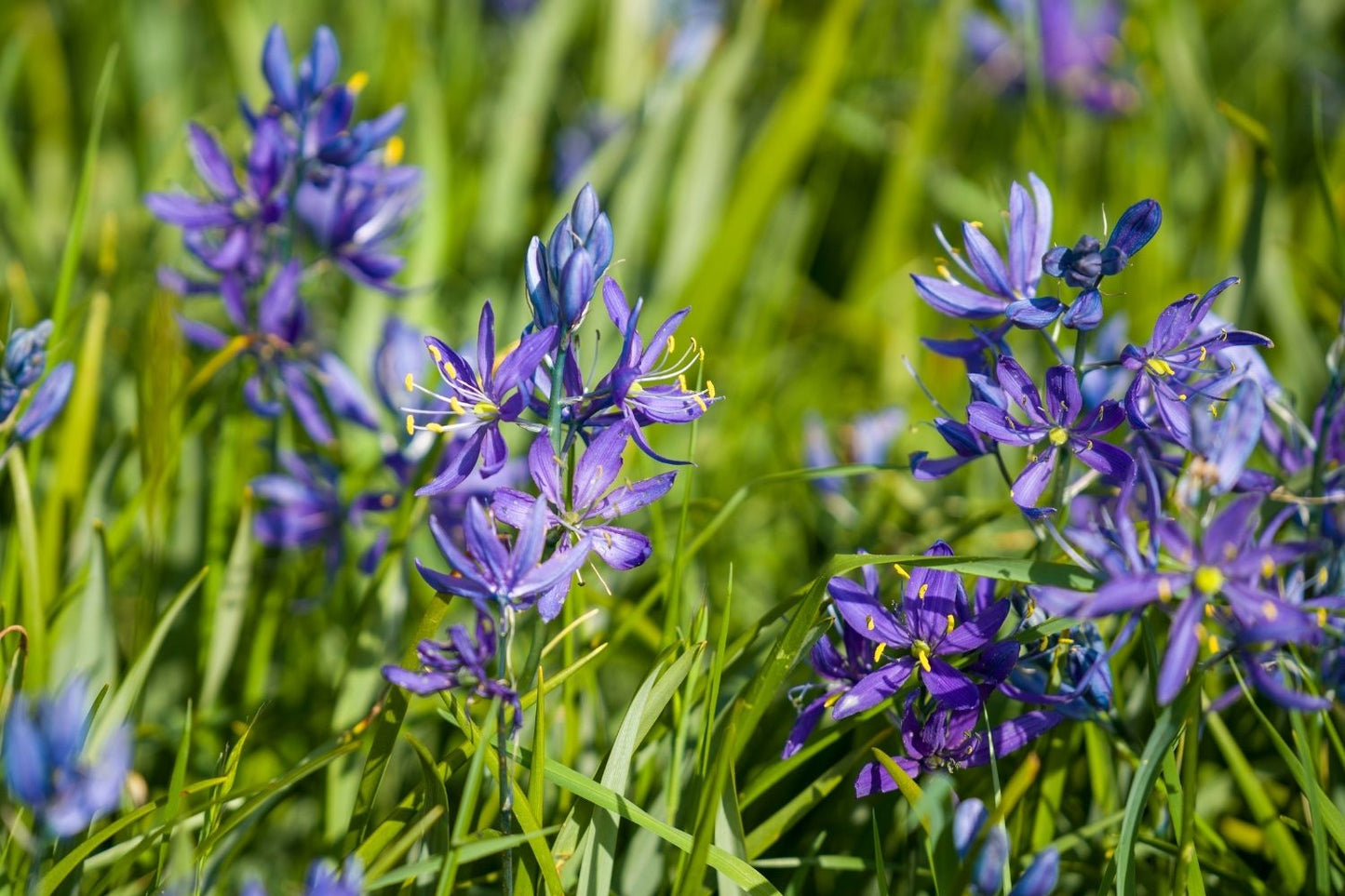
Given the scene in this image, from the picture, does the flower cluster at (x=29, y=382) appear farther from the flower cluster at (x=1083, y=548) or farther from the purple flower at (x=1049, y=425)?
the purple flower at (x=1049, y=425)

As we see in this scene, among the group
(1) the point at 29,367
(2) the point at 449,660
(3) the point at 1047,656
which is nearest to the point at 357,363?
(1) the point at 29,367

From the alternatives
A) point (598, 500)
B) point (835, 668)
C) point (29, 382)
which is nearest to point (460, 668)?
point (598, 500)

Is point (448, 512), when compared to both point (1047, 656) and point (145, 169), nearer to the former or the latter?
point (1047, 656)

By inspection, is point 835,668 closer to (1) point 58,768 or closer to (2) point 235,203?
(1) point 58,768

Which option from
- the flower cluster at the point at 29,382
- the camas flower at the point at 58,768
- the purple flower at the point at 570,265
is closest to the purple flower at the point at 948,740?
the purple flower at the point at 570,265

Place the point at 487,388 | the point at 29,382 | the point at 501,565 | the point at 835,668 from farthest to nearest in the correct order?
1. the point at 29,382
2. the point at 835,668
3. the point at 487,388
4. the point at 501,565
